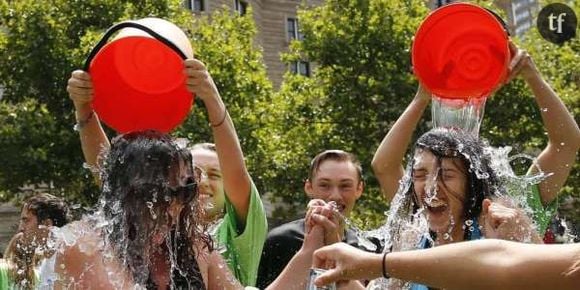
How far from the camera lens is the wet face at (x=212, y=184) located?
4.39 metres

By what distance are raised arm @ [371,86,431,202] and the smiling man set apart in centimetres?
28

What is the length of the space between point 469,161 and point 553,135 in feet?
2.62

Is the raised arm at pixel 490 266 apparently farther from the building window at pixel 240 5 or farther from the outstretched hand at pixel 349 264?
the building window at pixel 240 5

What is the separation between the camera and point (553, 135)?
441 centimetres

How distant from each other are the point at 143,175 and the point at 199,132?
56.0ft

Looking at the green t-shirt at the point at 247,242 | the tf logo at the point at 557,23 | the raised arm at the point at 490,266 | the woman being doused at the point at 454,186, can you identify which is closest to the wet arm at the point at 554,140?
the woman being doused at the point at 454,186

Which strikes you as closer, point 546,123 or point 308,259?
point 308,259

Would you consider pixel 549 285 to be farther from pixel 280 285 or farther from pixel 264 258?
pixel 264 258

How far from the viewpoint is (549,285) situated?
2221 mm

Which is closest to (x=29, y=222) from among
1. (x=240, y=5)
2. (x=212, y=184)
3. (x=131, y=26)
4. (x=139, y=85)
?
(x=212, y=184)

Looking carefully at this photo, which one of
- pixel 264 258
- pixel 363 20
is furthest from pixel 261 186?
pixel 264 258

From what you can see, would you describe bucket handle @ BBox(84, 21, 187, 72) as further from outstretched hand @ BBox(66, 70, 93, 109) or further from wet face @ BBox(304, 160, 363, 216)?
wet face @ BBox(304, 160, 363, 216)

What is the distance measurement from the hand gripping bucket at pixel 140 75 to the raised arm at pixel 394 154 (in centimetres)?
98

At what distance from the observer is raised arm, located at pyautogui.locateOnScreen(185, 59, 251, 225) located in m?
3.78
